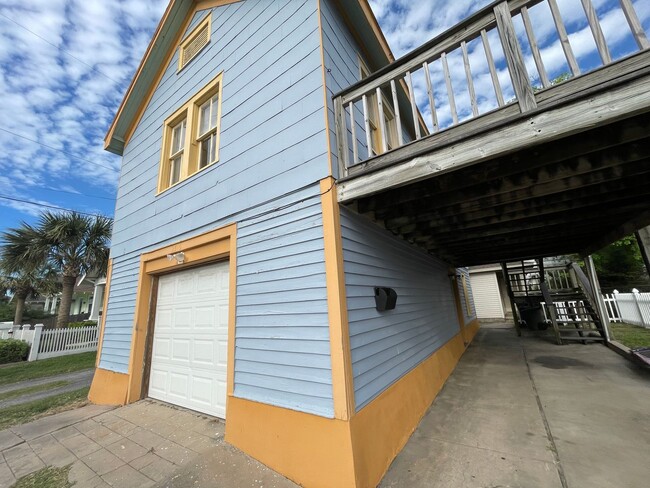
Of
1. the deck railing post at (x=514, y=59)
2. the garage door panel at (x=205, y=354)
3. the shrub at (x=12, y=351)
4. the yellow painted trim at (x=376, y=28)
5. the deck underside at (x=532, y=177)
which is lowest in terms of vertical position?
the shrub at (x=12, y=351)

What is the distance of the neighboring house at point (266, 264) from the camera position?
255 centimetres

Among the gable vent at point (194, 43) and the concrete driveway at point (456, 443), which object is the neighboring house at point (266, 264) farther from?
the concrete driveway at point (456, 443)

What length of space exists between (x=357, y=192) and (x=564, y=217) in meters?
3.55

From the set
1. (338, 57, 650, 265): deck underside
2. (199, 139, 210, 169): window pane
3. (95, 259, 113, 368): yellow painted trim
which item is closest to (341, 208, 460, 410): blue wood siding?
(338, 57, 650, 265): deck underside

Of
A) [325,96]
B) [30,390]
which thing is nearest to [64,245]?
[30,390]

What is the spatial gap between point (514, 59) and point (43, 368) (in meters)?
13.5

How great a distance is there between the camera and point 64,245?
12430 millimetres

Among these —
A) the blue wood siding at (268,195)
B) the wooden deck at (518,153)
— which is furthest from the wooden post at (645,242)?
the blue wood siding at (268,195)

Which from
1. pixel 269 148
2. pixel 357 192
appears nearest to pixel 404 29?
pixel 269 148

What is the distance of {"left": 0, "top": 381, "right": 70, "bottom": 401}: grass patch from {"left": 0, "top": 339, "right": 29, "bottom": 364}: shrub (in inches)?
211

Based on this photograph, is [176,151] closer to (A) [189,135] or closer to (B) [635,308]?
(A) [189,135]

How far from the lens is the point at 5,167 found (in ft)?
42.5

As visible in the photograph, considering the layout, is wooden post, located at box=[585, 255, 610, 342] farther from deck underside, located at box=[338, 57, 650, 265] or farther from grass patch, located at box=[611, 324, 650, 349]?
deck underside, located at box=[338, 57, 650, 265]

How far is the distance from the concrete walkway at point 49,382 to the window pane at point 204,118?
630 cm
